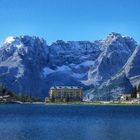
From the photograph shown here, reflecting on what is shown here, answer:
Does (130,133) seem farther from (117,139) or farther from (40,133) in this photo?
(40,133)

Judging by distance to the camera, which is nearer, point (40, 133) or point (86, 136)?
point (86, 136)

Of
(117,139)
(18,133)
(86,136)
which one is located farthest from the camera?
(18,133)

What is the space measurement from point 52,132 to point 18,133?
6513 millimetres

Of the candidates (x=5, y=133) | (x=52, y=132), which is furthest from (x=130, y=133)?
(x=5, y=133)

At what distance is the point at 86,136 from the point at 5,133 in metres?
15.2

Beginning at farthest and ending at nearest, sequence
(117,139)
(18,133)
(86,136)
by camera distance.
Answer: (18,133), (86,136), (117,139)

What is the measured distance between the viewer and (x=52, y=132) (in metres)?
88.1

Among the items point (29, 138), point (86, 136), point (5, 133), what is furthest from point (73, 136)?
point (5, 133)

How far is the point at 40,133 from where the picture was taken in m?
86.4

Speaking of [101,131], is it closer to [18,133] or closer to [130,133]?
[130,133]

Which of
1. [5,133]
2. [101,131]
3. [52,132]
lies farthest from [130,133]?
[5,133]

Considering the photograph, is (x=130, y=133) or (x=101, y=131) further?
(x=101, y=131)

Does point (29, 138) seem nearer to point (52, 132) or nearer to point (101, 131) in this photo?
point (52, 132)

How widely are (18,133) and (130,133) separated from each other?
798 inches
